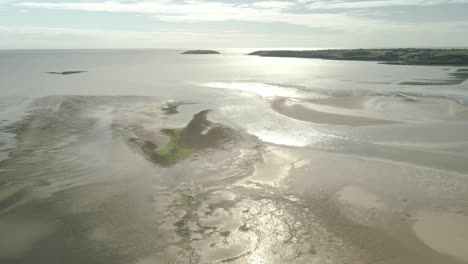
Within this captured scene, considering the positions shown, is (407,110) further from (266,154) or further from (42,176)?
(42,176)

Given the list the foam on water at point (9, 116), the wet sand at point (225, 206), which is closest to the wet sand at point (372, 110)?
the wet sand at point (225, 206)

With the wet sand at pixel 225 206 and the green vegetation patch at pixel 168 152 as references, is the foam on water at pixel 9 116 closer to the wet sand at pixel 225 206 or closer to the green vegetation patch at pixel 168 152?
the wet sand at pixel 225 206

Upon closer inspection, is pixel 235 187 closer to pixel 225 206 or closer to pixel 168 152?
pixel 225 206

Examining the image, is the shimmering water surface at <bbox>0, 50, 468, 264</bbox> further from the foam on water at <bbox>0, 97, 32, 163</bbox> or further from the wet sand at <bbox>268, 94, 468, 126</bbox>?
the wet sand at <bbox>268, 94, 468, 126</bbox>

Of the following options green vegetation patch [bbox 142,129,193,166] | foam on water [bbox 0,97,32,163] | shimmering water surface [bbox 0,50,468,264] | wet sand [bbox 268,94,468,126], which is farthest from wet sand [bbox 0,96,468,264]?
wet sand [bbox 268,94,468,126]

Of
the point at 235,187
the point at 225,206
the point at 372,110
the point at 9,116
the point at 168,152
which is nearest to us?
the point at 225,206

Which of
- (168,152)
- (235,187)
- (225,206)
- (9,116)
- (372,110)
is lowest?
(225,206)

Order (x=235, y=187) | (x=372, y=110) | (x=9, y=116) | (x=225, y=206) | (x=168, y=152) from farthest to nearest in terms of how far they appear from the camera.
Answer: (x=372, y=110), (x=9, y=116), (x=168, y=152), (x=235, y=187), (x=225, y=206)

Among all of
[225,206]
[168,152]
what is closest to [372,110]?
[168,152]
